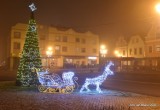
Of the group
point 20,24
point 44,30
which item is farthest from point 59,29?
point 20,24

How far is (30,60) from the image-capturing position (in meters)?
22.4

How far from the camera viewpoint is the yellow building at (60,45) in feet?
230

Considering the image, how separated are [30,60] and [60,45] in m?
54.3

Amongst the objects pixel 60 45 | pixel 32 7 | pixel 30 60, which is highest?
pixel 60 45

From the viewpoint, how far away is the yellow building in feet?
230

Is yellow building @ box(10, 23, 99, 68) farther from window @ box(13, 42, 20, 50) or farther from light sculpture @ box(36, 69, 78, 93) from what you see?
light sculpture @ box(36, 69, 78, 93)

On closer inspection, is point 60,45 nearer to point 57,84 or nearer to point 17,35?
point 17,35

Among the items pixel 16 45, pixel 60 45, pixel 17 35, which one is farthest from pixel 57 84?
pixel 60 45

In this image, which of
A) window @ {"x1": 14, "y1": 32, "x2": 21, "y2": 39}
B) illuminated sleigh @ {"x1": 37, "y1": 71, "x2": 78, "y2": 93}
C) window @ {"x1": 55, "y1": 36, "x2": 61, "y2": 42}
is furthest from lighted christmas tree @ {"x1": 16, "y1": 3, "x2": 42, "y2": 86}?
window @ {"x1": 55, "y1": 36, "x2": 61, "y2": 42}

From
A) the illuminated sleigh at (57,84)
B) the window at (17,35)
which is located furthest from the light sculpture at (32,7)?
the window at (17,35)

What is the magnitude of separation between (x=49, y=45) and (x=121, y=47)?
64.3 ft

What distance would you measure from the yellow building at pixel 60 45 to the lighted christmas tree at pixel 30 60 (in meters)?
46.7

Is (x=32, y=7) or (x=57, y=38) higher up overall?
(x=57, y=38)

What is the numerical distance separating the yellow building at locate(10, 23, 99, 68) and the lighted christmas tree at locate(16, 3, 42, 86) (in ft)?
153
